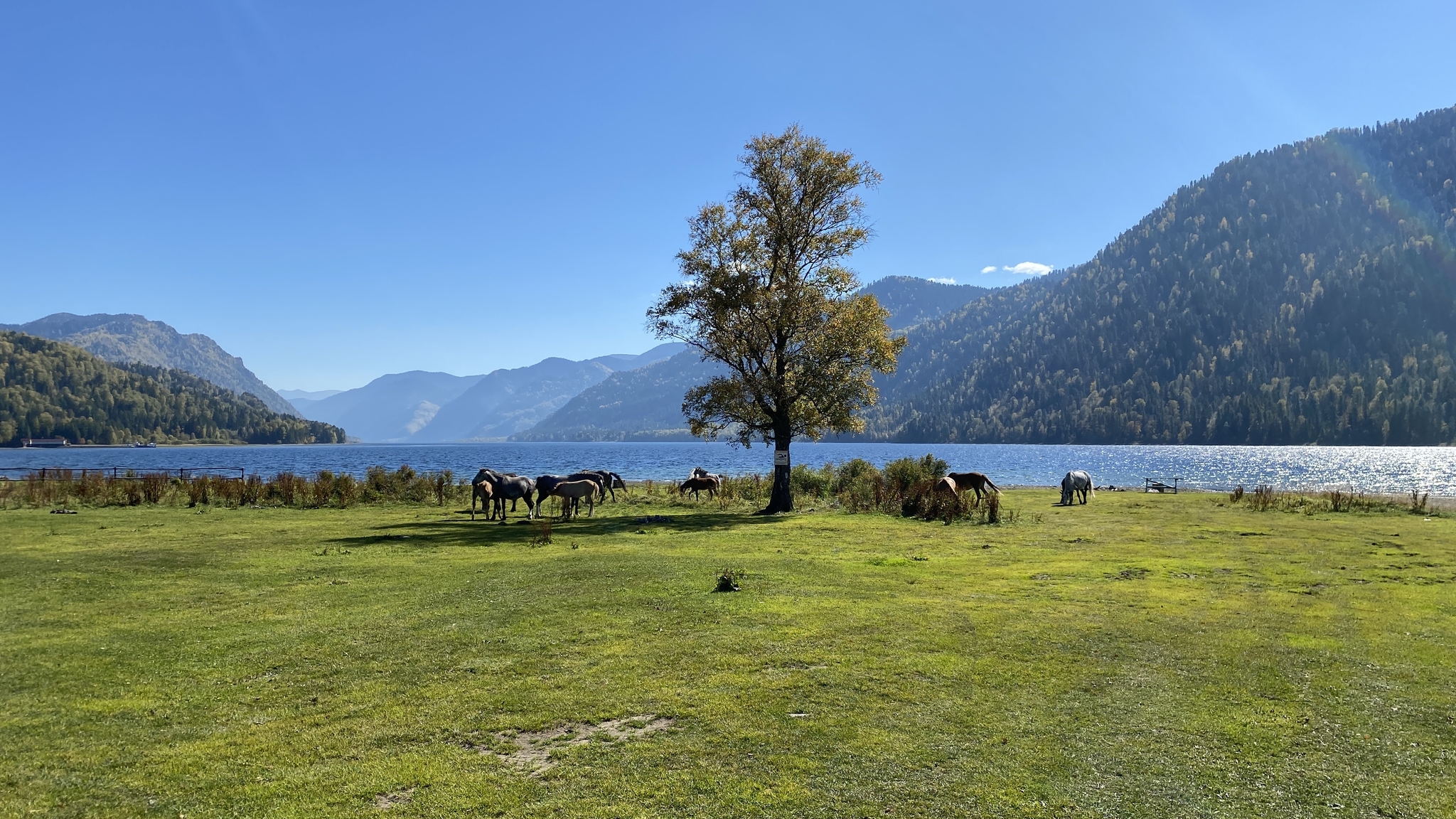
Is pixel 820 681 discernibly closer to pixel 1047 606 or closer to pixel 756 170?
pixel 1047 606

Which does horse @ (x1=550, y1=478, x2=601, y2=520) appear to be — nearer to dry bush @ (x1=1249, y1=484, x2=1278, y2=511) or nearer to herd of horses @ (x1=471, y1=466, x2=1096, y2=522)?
herd of horses @ (x1=471, y1=466, x2=1096, y2=522)

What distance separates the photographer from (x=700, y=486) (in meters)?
41.6

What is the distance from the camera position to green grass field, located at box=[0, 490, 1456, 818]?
614 centimetres

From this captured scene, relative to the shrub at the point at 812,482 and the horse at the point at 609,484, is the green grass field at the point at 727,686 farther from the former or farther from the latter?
the shrub at the point at 812,482

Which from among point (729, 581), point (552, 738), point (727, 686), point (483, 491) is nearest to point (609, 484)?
point (483, 491)

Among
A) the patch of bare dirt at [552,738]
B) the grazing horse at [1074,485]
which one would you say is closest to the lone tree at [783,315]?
the grazing horse at [1074,485]

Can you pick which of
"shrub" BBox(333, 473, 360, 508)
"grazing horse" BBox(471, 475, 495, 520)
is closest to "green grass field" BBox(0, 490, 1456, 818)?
"grazing horse" BBox(471, 475, 495, 520)

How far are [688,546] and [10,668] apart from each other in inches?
562

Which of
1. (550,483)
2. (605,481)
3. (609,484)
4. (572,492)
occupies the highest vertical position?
(550,483)

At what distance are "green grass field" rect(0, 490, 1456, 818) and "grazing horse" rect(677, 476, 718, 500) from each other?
75.5 ft

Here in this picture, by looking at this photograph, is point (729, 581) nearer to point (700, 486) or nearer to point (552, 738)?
point (552, 738)

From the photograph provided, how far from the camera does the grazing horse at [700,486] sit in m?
41.5

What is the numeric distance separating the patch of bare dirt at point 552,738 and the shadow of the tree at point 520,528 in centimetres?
1514

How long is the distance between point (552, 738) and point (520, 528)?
2037 centimetres
